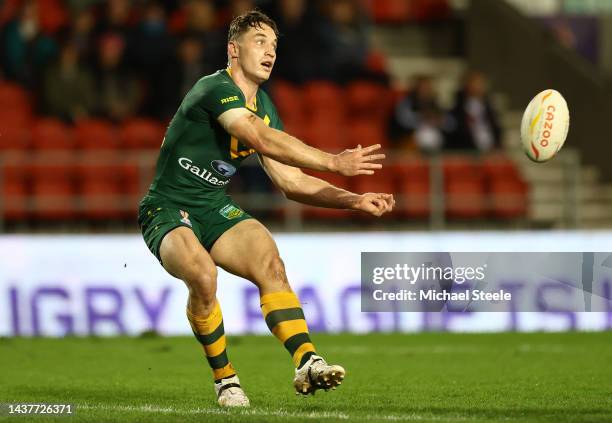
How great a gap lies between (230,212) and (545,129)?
7.73 feet

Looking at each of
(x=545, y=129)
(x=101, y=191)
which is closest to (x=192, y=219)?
(x=545, y=129)

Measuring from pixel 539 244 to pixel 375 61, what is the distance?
203 inches

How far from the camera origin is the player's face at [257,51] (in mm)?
7469

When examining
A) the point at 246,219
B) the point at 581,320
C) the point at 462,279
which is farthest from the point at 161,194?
the point at 581,320

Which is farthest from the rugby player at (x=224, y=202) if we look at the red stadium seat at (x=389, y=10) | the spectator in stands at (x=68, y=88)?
the red stadium seat at (x=389, y=10)

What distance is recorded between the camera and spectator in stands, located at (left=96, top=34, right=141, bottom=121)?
1620 centimetres

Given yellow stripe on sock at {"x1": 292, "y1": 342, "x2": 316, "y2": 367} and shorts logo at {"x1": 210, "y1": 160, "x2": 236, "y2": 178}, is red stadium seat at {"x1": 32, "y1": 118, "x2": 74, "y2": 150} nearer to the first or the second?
shorts logo at {"x1": 210, "y1": 160, "x2": 236, "y2": 178}

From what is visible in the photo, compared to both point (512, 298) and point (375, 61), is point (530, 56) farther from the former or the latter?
point (512, 298)

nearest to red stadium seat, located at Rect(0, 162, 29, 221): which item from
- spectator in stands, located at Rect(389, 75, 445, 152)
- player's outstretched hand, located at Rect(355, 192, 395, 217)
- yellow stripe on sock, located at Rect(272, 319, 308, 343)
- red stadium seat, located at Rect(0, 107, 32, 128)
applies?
red stadium seat, located at Rect(0, 107, 32, 128)

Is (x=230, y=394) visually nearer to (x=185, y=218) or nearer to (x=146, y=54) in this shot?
(x=185, y=218)

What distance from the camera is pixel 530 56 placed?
60.4 feet

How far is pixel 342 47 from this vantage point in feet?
55.3

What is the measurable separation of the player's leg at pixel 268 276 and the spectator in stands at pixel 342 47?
31.2ft

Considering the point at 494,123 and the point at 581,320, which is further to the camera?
the point at 494,123
